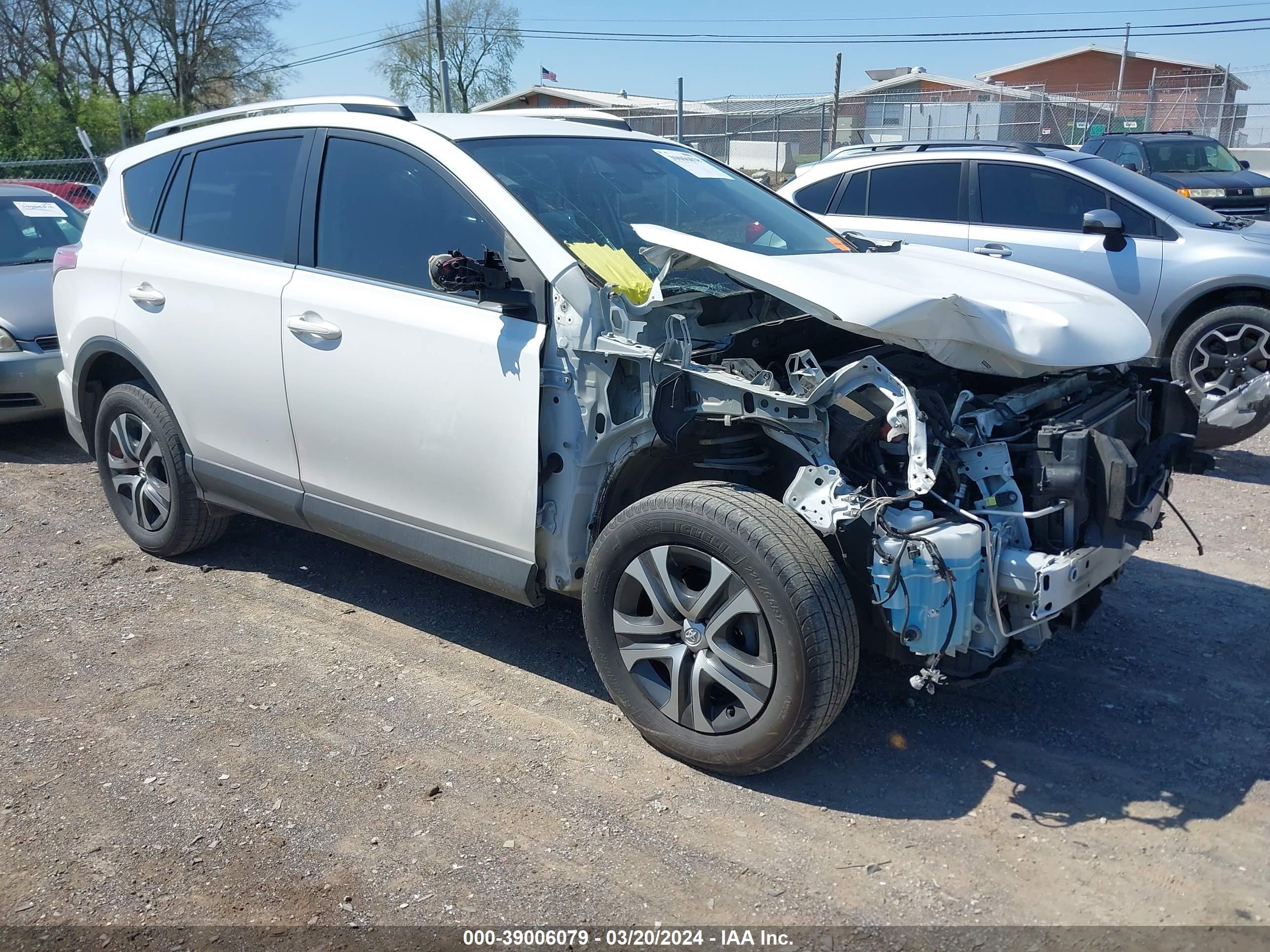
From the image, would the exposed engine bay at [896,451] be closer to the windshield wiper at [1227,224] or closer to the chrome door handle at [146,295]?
the chrome door handle at [146,295]

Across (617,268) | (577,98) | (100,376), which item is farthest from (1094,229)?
(577,98)

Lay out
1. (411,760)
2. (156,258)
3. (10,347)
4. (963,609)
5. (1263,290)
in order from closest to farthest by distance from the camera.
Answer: (963,609)
(411,760)
(156,258)
(1263,290)
(10,347)

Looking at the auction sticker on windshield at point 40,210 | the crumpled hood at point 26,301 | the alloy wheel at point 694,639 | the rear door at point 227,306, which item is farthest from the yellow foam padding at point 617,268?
the auction sticker on windshield at point 40,210

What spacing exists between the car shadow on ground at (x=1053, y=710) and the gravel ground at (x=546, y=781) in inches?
0.4

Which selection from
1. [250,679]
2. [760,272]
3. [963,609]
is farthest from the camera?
[250,679]

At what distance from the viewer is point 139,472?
5199 mm

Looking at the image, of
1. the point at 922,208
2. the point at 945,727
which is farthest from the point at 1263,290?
the point at 945,727

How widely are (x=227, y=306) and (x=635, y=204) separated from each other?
1712 millimetres

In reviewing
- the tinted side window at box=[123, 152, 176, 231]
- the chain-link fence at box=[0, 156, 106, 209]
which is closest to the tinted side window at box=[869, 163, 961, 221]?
the tinted side window at box=[123, 152, 176, 231]

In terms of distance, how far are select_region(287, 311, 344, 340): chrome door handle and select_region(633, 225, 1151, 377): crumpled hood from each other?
126cm

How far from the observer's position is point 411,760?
3520 mm

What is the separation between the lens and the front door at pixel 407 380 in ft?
11.9

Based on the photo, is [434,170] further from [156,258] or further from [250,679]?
[250,679]

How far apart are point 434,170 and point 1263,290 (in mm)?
5494
